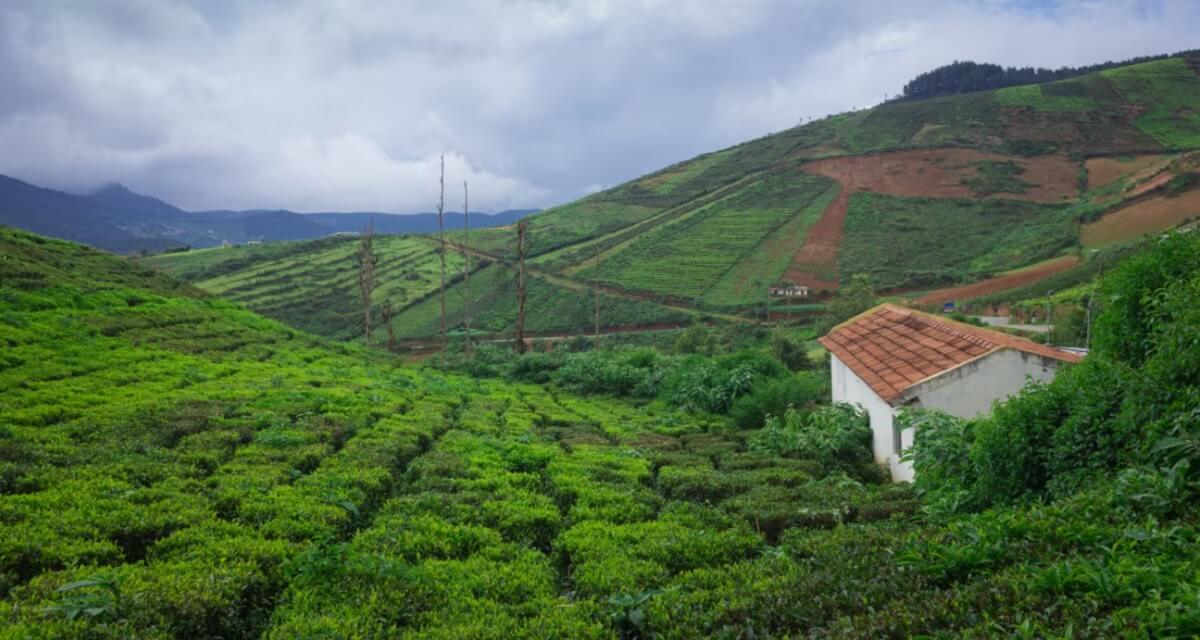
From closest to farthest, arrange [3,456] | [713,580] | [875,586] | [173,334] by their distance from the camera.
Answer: [875,586] < [713,580] < [3,456] < [173,334]

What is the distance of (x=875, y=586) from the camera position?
201 inches

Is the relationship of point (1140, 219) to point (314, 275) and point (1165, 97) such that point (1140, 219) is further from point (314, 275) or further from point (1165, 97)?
point (314, 275)

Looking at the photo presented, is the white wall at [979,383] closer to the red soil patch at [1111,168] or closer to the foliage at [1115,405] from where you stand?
the foliage at [1115,405]

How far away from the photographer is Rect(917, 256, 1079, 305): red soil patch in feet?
195

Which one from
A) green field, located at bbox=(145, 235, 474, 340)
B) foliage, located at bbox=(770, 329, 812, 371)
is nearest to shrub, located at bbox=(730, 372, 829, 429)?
foliage, located at bbox=(770, 329, 812, 371)

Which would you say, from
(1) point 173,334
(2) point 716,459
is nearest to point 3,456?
(2) point 716,459

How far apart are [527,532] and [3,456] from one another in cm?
732

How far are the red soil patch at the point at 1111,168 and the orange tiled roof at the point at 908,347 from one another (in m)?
92.5

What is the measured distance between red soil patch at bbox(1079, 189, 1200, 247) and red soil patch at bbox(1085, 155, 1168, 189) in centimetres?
1705

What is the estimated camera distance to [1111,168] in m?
90.2

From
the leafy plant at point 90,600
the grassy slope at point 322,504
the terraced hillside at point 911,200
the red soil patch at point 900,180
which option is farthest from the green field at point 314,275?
the leafy plant at point 90,600

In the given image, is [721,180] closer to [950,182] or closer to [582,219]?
[582,219]

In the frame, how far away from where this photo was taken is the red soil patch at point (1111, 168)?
→ 286ft

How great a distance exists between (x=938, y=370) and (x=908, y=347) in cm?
247
